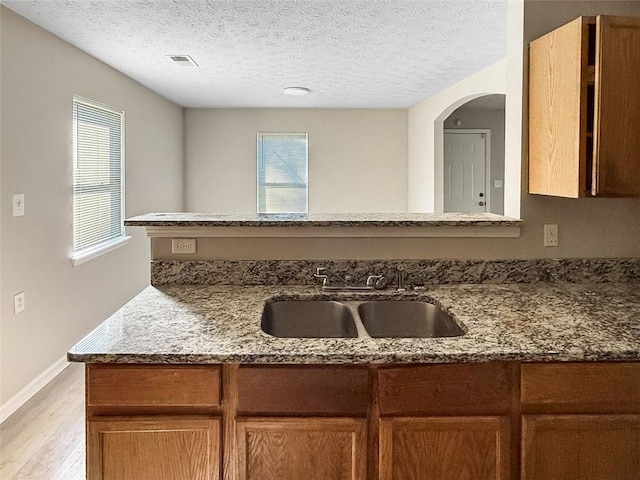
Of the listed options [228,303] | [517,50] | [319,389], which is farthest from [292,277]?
[517,50]

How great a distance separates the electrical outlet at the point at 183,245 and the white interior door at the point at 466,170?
6.54 meters

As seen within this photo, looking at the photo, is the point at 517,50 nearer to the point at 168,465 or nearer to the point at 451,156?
the point at 168,465

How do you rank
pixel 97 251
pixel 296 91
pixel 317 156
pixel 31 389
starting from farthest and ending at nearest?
pixel 317 156
pixel 296 91
pixel 97 251
pixel 31 389

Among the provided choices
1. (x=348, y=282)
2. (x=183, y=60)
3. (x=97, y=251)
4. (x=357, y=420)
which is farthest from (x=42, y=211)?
(x=357, y=420)

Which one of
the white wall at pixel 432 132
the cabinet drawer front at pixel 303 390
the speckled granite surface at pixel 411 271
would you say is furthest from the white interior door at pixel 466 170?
the cabinet drawer front at pixel 303 390

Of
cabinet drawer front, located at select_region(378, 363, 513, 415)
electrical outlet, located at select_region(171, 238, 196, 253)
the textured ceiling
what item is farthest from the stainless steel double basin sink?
the textured ceiling

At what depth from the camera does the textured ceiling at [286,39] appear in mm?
3398

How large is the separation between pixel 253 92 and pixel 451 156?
129 inches

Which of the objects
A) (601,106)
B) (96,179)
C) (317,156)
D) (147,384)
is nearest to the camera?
(147,384)

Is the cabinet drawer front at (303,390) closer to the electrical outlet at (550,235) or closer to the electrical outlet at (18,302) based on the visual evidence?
the electrical outlet at (550,235)

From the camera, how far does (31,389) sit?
3.65 m

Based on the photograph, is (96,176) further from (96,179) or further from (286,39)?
(286,39)

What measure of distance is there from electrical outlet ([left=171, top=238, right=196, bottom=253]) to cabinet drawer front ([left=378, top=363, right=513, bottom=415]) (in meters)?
1.18

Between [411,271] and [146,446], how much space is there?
1.32m
